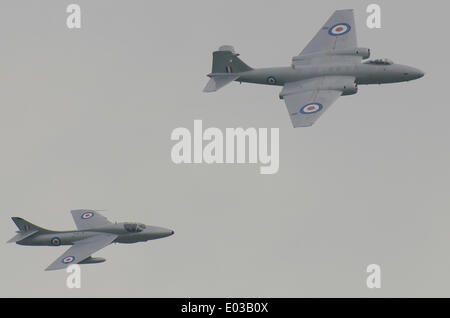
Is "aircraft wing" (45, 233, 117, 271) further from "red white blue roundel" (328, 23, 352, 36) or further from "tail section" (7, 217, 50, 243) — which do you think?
"red white blue roundel" (328, 23, 352, 36)

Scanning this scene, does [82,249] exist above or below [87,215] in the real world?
below

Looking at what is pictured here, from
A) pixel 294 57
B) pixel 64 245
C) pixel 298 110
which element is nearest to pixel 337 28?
pixel 294 57

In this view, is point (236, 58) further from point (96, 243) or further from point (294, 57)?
point (96, 243)

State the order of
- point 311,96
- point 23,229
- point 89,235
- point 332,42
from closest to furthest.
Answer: point 89,235
point 23,229
point 311,96
point 332,42

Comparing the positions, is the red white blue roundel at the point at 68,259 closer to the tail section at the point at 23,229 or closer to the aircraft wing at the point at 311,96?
the tail section at the point at 23,229

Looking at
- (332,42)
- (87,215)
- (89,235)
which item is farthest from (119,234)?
(332,42)

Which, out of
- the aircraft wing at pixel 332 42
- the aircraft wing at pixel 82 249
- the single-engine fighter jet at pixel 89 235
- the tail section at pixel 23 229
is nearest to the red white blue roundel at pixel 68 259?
the aircraft wing at pixel 82 249

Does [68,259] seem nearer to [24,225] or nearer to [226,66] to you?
[24,225]

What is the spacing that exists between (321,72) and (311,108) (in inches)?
178

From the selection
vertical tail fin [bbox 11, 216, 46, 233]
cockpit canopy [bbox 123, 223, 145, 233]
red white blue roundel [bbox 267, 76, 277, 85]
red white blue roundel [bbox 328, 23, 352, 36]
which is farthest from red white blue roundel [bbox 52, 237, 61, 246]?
red white blue roundel [bbox 328, 23, 352, 36]

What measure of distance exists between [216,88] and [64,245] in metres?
16.7

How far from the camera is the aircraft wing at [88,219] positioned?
75.1 meters

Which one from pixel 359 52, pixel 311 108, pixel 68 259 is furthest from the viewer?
pixel 359 52

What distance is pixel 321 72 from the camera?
77.2 m
